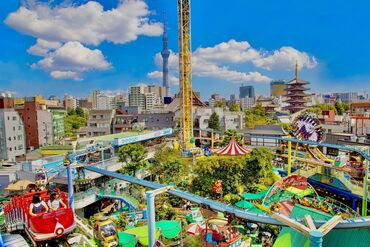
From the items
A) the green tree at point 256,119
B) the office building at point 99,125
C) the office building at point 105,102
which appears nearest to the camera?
the office building at point 99,125

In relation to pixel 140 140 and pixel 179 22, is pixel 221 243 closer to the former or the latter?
pixel 140 140

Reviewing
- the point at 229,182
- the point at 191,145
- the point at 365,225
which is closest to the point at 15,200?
the point at 365,225

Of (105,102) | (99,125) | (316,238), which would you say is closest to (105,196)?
(316,238)

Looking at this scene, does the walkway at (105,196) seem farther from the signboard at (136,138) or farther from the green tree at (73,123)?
the green tree at (73,123)

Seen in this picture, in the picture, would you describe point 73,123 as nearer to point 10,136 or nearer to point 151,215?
point 10,136

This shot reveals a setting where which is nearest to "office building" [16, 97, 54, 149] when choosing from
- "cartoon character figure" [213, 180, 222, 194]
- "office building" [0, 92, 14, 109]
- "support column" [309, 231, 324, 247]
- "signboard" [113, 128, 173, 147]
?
"office building" [0, 92, 14, 109]

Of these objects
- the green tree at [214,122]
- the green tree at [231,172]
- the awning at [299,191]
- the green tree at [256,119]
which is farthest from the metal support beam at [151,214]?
the green tree at [256,119]

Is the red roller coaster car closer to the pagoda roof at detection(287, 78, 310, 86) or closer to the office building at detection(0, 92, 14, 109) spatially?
the office building at detection(0, 92, 14, 109)
